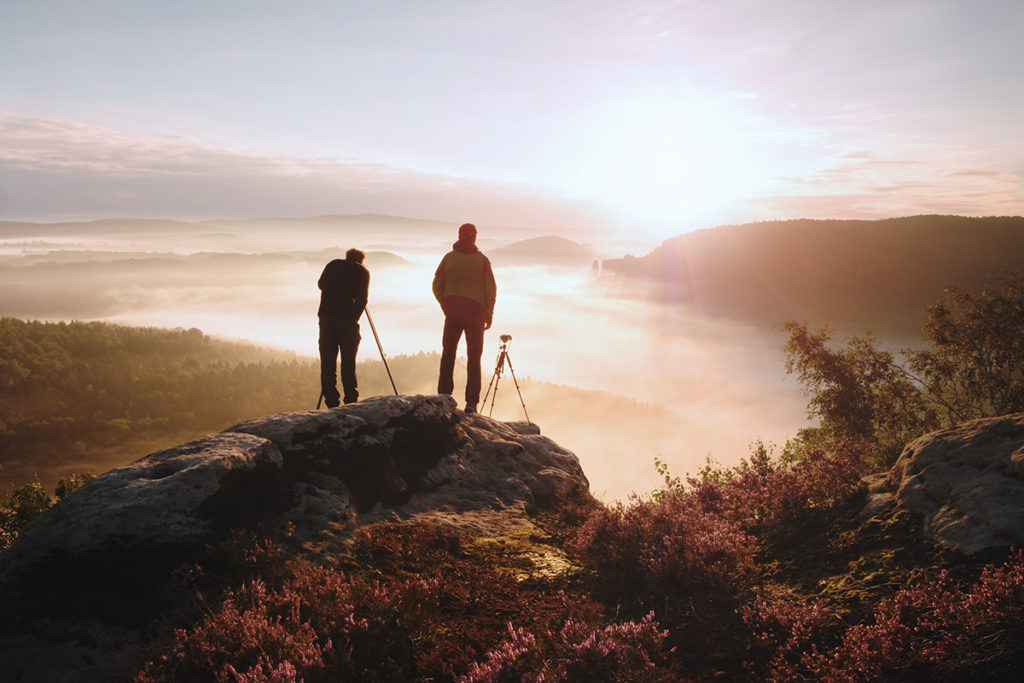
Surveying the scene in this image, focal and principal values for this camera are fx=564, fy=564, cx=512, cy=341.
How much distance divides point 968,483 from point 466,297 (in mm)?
7594

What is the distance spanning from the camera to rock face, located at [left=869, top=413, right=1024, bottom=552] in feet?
15.9

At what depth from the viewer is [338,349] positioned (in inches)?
424

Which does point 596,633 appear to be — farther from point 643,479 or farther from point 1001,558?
point 643,479

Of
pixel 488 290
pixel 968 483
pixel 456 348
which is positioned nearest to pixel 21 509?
pixel 456 348

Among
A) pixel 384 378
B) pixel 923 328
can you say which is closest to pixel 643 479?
pixel 384 378

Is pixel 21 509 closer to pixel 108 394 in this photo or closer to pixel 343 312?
pixel 343 312

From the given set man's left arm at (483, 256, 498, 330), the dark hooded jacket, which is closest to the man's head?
man's left arm at (483, 256, 498, 330)

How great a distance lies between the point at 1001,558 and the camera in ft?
15.0

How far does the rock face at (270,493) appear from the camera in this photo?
182 inches

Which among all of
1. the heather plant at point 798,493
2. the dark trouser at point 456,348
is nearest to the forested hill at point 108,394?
the dark trouser at point 456,348

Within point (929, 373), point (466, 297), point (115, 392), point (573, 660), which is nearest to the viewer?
point (573, 660)

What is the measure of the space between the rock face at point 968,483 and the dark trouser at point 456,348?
262 inches

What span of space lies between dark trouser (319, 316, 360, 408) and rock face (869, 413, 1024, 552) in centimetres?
837

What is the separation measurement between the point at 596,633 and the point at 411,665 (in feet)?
4.55
